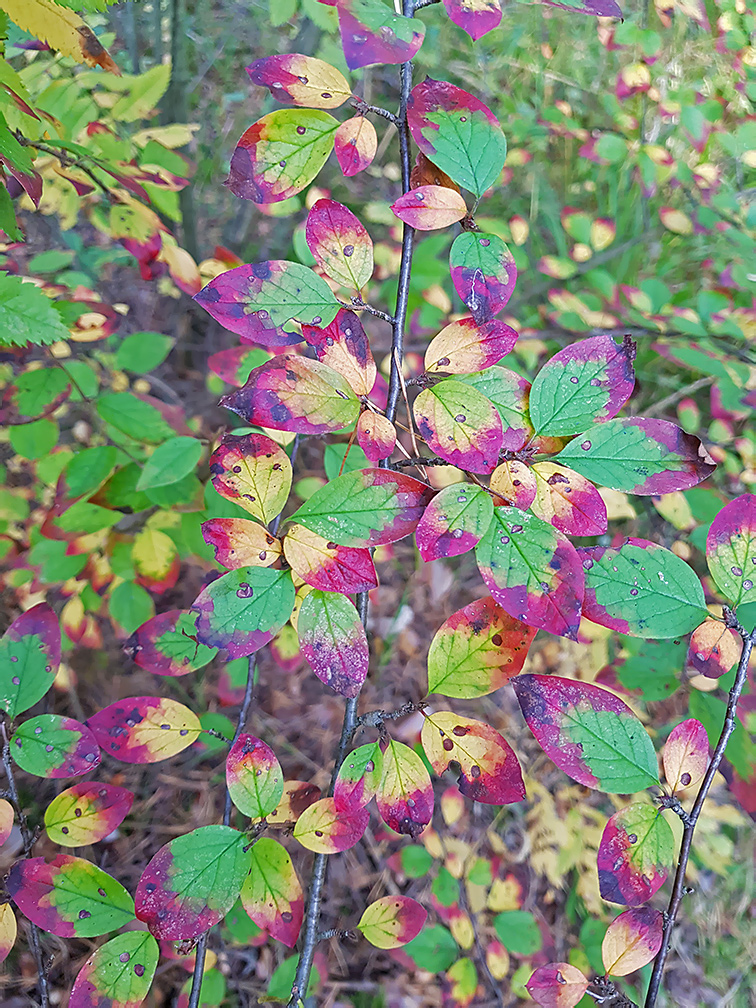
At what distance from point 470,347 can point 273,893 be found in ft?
1.40

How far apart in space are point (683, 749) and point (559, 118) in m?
1.57

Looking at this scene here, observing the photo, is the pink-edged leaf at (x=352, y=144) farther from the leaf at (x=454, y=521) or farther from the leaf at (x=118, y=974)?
the leaf at (x=118, y=974)

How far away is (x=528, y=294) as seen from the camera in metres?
1.64

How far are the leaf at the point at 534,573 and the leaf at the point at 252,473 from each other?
16cm

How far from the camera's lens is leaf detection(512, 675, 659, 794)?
0.43m

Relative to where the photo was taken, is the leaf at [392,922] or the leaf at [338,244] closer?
the leaf at [338,244]

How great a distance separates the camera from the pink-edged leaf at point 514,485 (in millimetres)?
418

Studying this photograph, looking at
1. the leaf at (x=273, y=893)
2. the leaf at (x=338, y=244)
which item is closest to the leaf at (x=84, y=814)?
the leaf at (x=273, y=893)

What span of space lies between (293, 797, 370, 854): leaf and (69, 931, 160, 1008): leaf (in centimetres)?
13

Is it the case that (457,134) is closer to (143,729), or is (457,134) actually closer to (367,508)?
(367,508)

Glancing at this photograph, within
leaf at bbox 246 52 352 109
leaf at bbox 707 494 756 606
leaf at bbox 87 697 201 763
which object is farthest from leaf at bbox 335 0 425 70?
leaf at bbox 87 697 201 763

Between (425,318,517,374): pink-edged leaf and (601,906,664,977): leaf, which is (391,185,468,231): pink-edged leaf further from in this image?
(601,906,664,977): leaf

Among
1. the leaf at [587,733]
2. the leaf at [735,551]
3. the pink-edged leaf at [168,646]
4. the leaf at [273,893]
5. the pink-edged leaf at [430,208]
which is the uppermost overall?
the pink-edged leaf at [430,208]

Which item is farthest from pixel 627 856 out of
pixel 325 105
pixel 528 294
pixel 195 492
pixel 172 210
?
pixel 528 294
